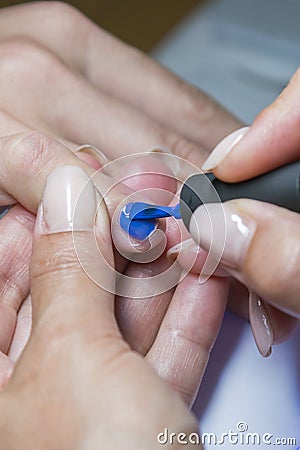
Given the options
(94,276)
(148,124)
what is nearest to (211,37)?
(148,124)

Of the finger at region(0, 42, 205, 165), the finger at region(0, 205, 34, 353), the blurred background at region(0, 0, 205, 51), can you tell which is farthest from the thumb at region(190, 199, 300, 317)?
the blurred background at region(0, 0, 205, 51)

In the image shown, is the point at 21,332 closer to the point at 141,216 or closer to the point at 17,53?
the point at 141,216

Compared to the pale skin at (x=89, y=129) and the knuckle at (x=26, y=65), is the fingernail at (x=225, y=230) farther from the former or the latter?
the knuckle at (x=26, y=65)

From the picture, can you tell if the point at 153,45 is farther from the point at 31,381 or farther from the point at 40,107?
the point at 31,381

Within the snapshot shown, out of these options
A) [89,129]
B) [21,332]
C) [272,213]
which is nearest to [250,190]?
[272,213]

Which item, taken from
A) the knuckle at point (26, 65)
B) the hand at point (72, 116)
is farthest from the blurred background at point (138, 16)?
the knuckle at point (26, 65)

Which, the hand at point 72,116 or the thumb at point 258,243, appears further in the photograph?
the hand at point 72,116
